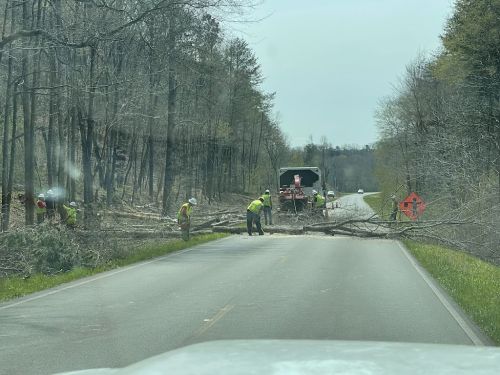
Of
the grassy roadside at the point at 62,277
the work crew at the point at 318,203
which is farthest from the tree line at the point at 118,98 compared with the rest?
the work crew at the point at 318,203

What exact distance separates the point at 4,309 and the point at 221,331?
13.9 feet

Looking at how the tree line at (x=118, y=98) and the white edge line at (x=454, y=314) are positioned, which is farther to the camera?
the tree line at (x=118, y=98)

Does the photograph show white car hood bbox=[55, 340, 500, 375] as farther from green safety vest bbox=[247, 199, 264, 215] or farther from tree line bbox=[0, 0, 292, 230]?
green safety vest bbox=[247, 199, 264, 215]

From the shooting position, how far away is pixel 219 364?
3.14 metres

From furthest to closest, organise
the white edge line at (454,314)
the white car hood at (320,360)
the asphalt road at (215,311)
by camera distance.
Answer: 1. the white edge line at (454,314)
2. the asphalt road at (215,311)
3. the white car hood at (320,360)

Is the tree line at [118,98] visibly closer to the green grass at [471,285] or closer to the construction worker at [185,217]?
the construction worker at [185,217]

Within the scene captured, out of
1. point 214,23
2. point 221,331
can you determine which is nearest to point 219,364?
point 221,331

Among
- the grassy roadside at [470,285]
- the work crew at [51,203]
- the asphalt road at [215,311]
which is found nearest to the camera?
the asphalt road at [215,311]

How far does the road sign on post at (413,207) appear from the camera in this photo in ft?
90.6

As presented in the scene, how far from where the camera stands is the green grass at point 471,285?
30.8 ft

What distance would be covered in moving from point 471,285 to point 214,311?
5420mm

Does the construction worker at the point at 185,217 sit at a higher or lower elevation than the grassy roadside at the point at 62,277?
higher

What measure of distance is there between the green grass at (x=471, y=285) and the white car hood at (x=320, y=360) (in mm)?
4922

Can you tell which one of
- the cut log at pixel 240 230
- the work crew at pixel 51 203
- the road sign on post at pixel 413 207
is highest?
the work crew at pixel 51 203
